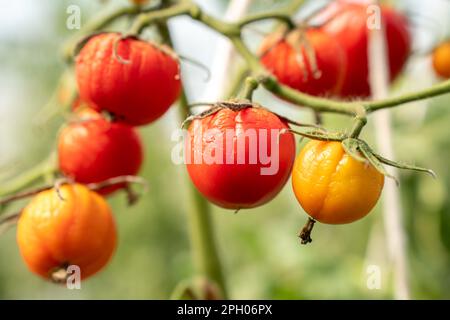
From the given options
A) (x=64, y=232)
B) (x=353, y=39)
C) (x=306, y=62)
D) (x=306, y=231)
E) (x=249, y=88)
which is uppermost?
(x=353, y=39)

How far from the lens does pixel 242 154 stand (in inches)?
38.9

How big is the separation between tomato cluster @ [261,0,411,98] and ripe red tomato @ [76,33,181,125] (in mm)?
219

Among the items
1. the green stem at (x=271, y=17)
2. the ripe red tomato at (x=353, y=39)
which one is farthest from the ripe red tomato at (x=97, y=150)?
the ripe red tomato at (x=353, y=39)

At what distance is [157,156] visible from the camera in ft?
18.4

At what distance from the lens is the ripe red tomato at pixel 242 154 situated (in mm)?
984

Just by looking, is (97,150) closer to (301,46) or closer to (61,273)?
(61,273)

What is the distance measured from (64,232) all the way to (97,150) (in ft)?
0.62

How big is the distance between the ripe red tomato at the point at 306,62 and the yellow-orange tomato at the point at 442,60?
39 cm

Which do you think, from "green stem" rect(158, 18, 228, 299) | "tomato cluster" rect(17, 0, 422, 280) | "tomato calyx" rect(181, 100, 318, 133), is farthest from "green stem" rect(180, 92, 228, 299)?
"tomato calyx" rect(181, 100, 318, 133)

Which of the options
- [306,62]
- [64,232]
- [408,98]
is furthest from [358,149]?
[64,232]
